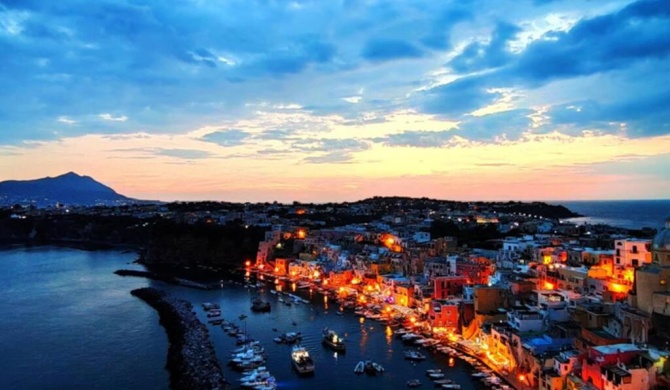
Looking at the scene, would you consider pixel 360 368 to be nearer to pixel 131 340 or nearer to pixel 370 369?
pixel 370 369

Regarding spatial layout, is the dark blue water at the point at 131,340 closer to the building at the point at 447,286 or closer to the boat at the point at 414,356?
the boat at the point at 414,356

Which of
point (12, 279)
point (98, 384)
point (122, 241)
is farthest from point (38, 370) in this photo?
point (122, 241)

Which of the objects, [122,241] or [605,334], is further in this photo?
[122,241]

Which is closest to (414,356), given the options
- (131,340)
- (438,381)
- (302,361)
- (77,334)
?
(438,381)

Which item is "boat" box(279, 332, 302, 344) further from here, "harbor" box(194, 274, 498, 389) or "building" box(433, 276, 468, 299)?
"building" box(433, 276, 468, 299)

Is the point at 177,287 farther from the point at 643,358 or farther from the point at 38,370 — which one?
the point at 643,358
